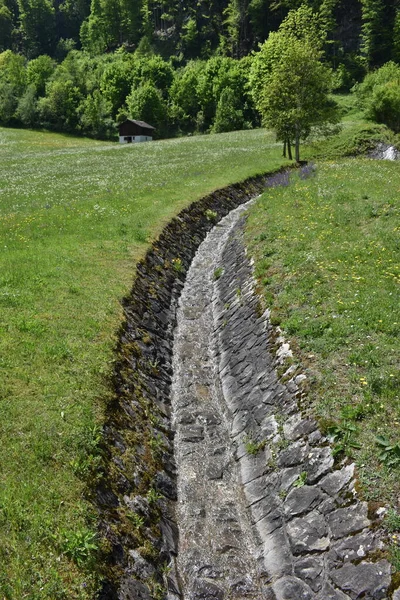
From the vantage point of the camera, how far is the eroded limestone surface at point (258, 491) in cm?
931

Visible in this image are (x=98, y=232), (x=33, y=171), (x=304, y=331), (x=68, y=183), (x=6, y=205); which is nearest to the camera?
(x=304, y=331)

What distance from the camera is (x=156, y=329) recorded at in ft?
63.9

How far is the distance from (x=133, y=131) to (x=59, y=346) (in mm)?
91305

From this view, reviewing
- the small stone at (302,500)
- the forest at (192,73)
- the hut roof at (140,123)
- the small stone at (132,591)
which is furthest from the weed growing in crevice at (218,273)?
the hut roof at (140,123)

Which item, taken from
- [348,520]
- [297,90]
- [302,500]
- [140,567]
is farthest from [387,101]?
[140,567]

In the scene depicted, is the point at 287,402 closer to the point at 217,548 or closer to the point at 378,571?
the point at 217,548

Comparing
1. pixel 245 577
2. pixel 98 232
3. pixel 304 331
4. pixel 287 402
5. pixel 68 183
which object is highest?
pixel 68 183

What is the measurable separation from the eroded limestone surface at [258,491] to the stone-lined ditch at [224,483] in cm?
3

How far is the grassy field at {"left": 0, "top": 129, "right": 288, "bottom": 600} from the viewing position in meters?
8.61

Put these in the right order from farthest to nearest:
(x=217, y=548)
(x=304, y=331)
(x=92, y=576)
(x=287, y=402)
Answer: (x=304, y=331) → (x=287, y=402) → (x=217, y=548) → (x=92, y=576)

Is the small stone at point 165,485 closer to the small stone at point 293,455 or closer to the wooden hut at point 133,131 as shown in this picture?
the small stone at point 293,455

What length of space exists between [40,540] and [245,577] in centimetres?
456

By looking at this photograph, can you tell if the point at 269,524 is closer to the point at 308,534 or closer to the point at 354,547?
the point at 308,534

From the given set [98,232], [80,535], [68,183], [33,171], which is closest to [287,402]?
[80,535]
